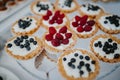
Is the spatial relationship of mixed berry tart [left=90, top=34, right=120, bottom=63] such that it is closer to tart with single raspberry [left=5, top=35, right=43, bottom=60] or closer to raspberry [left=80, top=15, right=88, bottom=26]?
raspberry [left=80, top=15, right=88, bottom=26]

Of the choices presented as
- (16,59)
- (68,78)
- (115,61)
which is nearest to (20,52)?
(16,59)

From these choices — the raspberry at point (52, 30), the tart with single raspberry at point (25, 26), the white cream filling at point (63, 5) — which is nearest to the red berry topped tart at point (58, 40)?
the raspberry at point (52, 30)

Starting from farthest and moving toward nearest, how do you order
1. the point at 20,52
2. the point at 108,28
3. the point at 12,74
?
the point at 108,28, the point at 20,52, the point at 12,74

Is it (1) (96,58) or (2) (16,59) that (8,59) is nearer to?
(2) (16,59)

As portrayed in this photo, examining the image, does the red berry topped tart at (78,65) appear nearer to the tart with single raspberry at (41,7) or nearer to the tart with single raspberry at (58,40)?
the tart with single raspberry at (58,40)

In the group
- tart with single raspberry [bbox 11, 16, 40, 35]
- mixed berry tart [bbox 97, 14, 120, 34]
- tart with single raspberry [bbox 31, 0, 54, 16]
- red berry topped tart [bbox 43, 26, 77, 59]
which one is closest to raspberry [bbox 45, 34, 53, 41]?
red berry topped tart [bbox 43, 26, 77, 59]
